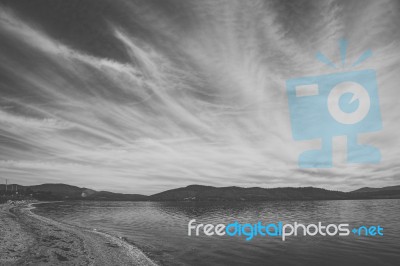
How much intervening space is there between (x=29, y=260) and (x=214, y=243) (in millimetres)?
22468

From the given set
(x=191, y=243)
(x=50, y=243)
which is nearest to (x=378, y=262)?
(x=191, y=243)

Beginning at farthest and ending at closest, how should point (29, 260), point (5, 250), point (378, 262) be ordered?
point (378, 262) → point (5, 250) → point (29, 260)

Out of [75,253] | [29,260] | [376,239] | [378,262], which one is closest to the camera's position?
[29,260]

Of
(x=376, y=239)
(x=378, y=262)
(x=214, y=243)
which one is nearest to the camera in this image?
(x=378, y=262)

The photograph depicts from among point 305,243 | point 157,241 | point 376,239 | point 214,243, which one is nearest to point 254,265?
point 214,243

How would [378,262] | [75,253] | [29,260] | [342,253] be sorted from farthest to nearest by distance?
[342,253] → [378,262] → [75,253] → [29,260]

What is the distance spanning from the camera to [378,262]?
85.7 ft

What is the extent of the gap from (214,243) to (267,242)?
7662 millimetres

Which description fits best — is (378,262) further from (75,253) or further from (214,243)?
(75,253)

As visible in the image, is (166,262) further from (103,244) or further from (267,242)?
(267,242)

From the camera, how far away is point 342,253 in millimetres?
29922

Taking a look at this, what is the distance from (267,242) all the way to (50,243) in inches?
1084

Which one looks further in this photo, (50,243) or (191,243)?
(191,243)

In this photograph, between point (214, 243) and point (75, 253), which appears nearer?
point (75, 253)
